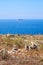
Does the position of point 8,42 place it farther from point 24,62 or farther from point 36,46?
point 24,62

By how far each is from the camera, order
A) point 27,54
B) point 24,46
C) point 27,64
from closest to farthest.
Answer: point 27,64 → point 27,54 → point 24,46

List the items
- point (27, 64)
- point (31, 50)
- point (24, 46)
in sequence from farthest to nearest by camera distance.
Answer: point (24, 46)
point (31, 50)
point (27, 64)

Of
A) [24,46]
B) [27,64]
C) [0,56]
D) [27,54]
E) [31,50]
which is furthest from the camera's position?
[24,46]

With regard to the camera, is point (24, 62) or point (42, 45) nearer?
point (24, 62)

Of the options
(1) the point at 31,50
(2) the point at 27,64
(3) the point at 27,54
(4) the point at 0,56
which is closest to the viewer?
(2) the point at 27,64

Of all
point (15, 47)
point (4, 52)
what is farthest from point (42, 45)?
point (4, 52)

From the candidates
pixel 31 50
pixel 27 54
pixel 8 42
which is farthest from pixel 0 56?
pixel 8 42

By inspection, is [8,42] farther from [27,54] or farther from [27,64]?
[27,64]

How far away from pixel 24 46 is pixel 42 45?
1168 millimetres

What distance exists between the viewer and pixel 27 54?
44.4 feet

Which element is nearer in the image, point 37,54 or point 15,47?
point 37,54

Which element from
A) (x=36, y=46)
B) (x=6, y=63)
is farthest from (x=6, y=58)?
(x=36, y=46)

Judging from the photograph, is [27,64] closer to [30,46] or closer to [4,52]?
[4,52]

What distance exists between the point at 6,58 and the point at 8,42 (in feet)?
13.9
